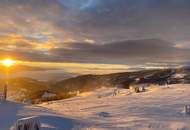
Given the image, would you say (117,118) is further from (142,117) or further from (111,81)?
(111,81)

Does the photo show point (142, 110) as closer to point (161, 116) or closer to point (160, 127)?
point (161, 116)

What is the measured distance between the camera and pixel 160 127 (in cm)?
1560

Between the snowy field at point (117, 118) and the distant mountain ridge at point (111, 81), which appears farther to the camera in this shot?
the distant mountain ridge at point (111, 81)

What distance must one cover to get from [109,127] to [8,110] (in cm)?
688

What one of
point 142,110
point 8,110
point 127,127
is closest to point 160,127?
point 127,127

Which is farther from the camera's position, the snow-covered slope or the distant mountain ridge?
the distant mountain ridge

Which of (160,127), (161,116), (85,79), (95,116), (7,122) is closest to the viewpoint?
(160,127)

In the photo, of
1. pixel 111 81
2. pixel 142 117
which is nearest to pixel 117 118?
pixel 142 117

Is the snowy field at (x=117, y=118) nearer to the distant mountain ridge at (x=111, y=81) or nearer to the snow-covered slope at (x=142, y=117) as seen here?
the snow-covered slope at (x=142, y=117)

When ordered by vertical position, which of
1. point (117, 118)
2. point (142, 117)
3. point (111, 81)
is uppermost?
point (111, 81)

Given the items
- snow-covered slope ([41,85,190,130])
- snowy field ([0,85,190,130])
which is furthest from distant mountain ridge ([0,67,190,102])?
snowy field ([0,85,190,130])

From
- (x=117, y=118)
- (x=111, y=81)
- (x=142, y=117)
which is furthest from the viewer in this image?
(x=111, y=81)

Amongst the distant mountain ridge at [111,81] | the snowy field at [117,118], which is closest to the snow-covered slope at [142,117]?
the snowy field at [117,118]

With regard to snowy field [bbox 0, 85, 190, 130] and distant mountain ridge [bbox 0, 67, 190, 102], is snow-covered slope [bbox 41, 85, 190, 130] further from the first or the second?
distant mountain ridge [bbox 0, 67, 190, 102]
